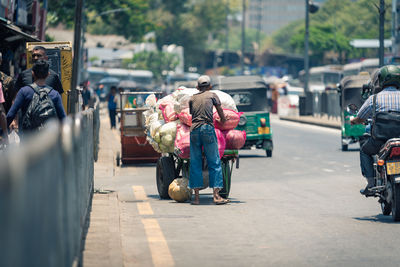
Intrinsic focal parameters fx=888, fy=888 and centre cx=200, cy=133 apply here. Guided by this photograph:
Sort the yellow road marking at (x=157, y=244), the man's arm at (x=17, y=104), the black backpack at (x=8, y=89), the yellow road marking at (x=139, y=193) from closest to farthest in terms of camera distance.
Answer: the yellow road marking at (x=157, y=244)
the man's arm at (x=17, y=104)
the black backpack at (x=8, y=89)
the yellow road marking at (x=139, y=193)

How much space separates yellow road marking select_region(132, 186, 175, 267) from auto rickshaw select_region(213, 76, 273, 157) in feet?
32.7

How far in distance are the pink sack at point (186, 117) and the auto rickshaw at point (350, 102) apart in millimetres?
12119

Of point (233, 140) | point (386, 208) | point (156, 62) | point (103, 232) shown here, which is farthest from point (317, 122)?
point (156, 62)

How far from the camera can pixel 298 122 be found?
4625 cm

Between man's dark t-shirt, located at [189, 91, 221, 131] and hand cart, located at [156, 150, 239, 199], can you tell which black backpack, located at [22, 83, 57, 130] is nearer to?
man's dark t-shirt, located at [189, 91, 221, 131]

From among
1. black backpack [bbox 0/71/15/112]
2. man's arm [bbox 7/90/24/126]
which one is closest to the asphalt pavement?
man's arm [bbox 7/90/24/126]

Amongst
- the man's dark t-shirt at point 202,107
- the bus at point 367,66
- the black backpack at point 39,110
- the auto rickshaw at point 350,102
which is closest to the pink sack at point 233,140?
the man's dark t-shirt at point 202,107

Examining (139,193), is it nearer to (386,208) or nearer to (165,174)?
(165,174)

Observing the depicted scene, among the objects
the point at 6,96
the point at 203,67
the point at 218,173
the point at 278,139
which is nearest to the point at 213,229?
the point at 218,173

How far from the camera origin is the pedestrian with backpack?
9.42 m

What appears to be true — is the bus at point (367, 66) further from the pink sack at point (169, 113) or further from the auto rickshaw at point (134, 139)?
the pink sack at point (169, 113)

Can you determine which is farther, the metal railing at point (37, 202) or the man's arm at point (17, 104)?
the man's arm at point (17, 104)

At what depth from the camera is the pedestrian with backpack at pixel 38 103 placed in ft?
30.9

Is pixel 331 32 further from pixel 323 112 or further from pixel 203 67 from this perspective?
pixel 323 112
